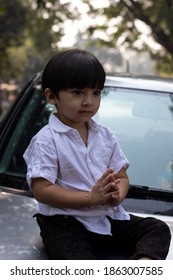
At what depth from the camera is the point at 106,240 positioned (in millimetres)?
2080

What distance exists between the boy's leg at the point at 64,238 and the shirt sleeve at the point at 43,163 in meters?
0.17

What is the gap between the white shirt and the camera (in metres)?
1.97

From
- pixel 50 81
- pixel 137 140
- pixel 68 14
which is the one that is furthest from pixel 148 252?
pixel 68 14

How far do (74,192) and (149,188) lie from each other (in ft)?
2.76

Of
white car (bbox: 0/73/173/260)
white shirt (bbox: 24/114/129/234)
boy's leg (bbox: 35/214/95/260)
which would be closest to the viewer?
boy's leg (bbox: 35/214/95/260)

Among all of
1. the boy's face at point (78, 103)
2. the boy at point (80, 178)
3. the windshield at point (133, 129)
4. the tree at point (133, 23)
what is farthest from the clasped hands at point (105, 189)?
the tree at point (133, 23)

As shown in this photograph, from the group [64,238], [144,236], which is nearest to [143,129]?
[144,236]

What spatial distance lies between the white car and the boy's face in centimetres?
53

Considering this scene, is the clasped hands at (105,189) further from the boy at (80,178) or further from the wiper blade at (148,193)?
the wiper blade at (148,193)

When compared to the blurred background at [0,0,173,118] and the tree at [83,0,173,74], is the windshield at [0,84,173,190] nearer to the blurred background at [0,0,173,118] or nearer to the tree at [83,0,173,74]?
the blurred background at [0,0,173,118]

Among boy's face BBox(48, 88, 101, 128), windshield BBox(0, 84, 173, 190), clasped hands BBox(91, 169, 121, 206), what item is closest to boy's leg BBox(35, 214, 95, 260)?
clasped hands BBox(91, 169, 121, 206)

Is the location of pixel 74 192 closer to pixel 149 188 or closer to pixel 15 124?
pixel 149 188

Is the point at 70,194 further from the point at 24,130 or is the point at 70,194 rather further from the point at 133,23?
the point at 133,23
